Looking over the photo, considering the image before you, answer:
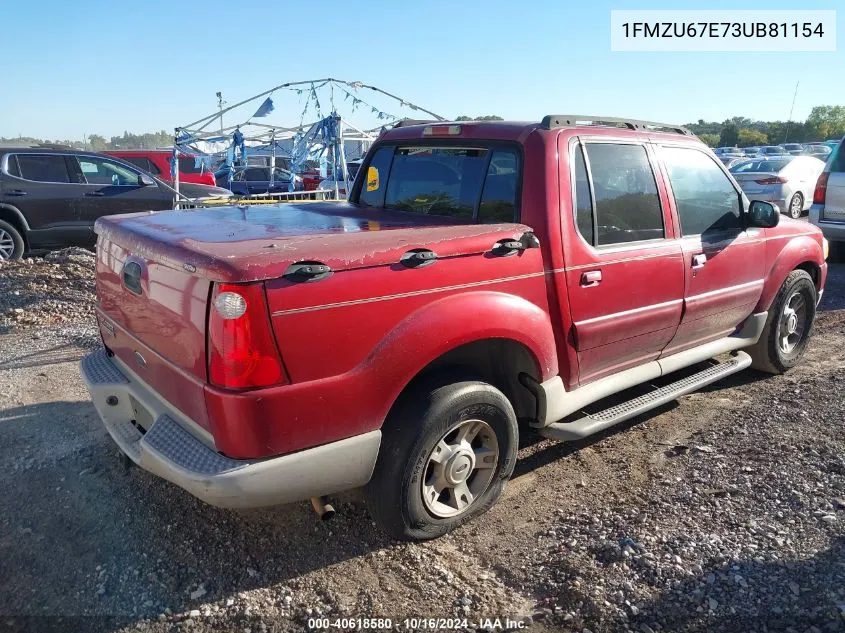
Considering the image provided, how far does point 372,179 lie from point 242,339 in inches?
91.6

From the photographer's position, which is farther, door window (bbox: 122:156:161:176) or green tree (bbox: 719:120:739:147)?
green tree (bbox: 719:120:739:147)

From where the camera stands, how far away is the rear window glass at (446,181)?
3.36 m

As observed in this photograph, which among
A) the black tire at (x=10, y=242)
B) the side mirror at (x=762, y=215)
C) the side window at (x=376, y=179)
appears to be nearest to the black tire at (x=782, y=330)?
the side mirror at (x=762, y=215)

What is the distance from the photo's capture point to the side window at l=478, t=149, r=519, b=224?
330 cm

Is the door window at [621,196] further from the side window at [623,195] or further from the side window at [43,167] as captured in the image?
the side window at [43,167]

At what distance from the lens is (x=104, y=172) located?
32.6ft

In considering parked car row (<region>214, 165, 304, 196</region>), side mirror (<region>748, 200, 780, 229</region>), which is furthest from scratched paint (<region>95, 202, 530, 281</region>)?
parked car row (<region>214, 165, 304, 196</region>)

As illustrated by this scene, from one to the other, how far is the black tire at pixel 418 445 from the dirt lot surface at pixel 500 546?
0.15 meters

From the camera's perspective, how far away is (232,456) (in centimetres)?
241

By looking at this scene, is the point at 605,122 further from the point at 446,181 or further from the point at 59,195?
the point at 59,195

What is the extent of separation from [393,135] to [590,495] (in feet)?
8.34

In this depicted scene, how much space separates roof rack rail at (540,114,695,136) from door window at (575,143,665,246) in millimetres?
153

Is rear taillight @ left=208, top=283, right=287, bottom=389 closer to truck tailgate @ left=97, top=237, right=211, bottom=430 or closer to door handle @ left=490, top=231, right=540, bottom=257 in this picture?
truck tailgate @ left=97, top=237, right=211, bottom=430

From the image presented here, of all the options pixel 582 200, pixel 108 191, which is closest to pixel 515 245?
pixel 582 200
